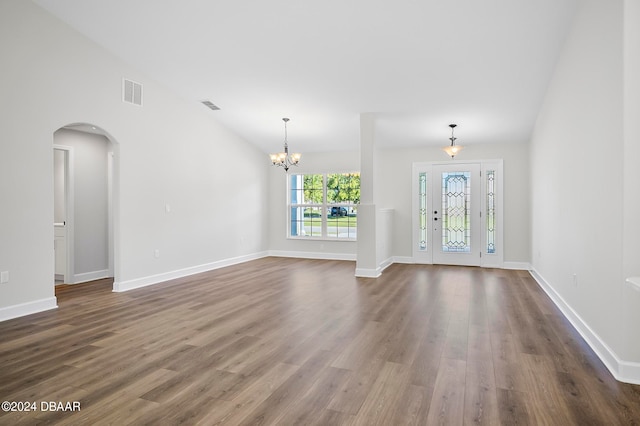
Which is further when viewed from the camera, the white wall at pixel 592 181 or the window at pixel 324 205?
the window at pixel 324 205

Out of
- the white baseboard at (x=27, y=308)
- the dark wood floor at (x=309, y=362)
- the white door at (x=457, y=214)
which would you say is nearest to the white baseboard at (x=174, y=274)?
the dark wood floor at (x=309, y=362)

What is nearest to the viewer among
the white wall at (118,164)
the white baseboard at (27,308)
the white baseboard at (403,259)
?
the white baseboard at (27,308)

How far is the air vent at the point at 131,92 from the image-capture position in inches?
218

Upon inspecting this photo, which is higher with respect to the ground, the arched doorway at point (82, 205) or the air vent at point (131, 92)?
the air vent at point (131, 92)

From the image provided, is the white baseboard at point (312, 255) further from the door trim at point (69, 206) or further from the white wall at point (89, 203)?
the door trim at point (69, 206)

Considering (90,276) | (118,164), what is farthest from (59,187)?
(118,164)

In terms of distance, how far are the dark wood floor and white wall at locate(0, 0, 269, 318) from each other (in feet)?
2.72

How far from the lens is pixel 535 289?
18.2 feet

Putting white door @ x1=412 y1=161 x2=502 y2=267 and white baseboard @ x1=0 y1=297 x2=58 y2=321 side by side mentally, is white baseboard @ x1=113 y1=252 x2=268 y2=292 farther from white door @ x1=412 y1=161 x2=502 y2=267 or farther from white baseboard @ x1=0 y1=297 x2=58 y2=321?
white door @ x1=412 y1=161 x2=502 y2=267

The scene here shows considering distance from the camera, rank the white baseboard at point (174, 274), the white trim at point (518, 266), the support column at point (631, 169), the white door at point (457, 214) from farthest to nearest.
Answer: the white door at point (457, 214), the white trim at point (518, 266), the white baseboard at point (174, 274), the support column at point (631, 169)

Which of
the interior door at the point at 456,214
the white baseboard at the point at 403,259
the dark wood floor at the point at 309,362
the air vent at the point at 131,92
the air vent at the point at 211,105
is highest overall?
the air vent at the point at 211,105

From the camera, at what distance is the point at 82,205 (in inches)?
253

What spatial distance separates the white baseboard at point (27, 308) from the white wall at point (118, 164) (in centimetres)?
1

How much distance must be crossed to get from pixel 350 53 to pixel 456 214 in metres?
4.48
